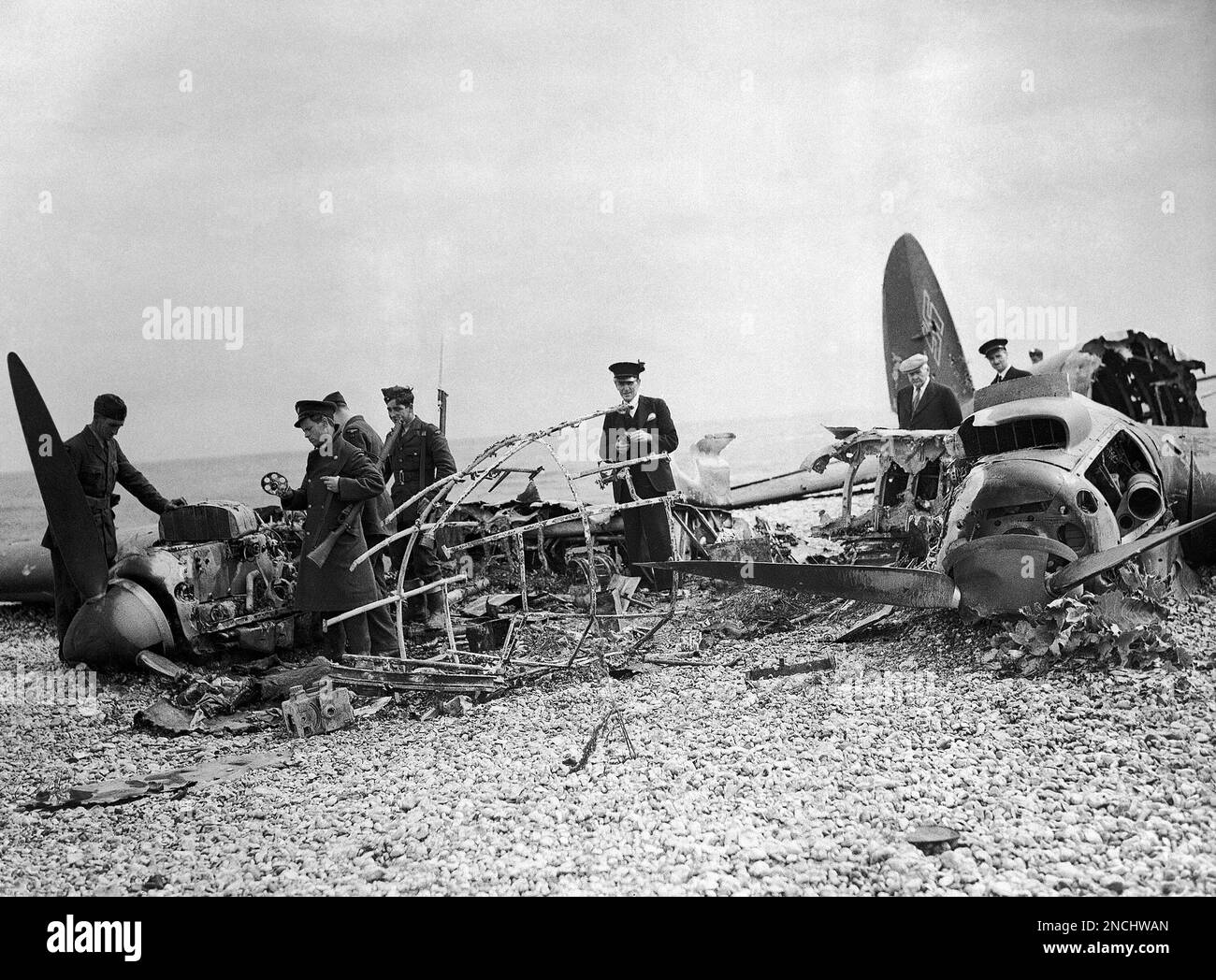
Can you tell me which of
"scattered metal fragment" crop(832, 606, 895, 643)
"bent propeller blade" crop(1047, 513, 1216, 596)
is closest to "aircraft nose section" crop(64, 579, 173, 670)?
"scattered metal fragment" crop(832, 606, 895, 643)

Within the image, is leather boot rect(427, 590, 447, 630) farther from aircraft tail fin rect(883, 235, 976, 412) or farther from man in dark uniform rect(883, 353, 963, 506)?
aircraft tail fin rect(883, 235, 976, 412)

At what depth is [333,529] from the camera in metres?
5.83

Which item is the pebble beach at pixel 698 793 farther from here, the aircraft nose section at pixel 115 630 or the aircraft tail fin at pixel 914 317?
the aircraft tail fin at pixel 914 317

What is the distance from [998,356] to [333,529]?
5065mm

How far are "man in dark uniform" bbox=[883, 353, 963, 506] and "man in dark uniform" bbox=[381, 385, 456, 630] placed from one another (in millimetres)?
3230

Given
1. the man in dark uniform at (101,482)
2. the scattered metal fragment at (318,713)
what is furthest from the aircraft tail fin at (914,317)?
the man in dark uniform at (101,482)

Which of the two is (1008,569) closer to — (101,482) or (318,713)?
(318,713)

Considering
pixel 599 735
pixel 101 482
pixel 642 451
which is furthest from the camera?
pixel 642 451

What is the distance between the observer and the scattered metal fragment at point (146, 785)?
413 centimetres

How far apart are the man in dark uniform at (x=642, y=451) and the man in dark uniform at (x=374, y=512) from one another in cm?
178

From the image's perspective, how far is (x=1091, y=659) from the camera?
4477 mm

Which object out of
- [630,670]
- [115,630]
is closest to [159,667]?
[115,630]

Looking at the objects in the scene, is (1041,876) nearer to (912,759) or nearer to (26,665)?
(912,759)

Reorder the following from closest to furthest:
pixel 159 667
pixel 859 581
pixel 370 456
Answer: pixel 859 581 → pixel 159 667 → pixel 370 456
